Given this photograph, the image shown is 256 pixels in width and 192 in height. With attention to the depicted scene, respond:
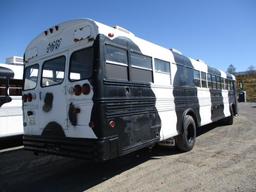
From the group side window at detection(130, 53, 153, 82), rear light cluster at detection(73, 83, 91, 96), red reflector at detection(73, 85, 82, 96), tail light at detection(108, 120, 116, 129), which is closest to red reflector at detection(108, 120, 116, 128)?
tail light at detection(108, 120, 116, 129)

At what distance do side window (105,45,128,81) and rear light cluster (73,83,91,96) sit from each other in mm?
360

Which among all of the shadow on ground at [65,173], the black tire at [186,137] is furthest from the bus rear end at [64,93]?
the black tire at [186,137]

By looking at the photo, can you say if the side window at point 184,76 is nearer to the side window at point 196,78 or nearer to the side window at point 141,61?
the side window at point 196,78

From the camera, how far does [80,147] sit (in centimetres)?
441

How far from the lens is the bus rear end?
4309mm

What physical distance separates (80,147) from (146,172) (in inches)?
62.7

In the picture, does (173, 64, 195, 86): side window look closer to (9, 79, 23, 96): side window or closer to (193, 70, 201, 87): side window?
(193, 70, 201, 87): side window

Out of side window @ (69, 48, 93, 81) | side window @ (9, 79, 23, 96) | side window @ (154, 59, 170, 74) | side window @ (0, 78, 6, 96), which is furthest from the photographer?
side window @ (9, 79, 23, 96)

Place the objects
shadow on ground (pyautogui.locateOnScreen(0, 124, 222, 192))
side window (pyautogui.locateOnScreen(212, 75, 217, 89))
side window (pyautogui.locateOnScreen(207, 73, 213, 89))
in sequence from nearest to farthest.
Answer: shadow on ground (pyautogui.locateOnScreen(0, 124, 222, 192)), side window (pyautogui.locateOnScreen(207, 73, 213, 89)), side window (pyautogui.locateOnScreen(212, 75, 217, 89))

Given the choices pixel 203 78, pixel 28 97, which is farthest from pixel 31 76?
pixel 203 78

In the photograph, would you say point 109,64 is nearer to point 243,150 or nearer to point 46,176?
point 46,176

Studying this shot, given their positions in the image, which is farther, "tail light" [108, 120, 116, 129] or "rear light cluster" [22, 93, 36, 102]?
"rear light cluster" [22, 93, 36, 102]

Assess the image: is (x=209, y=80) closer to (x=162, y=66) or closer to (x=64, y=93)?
(x=162, y=66)

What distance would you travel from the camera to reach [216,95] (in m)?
10.1
